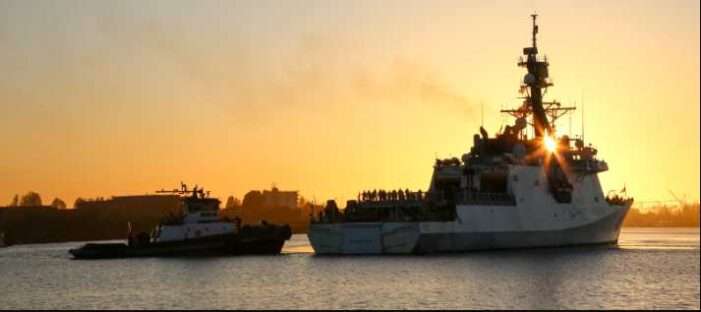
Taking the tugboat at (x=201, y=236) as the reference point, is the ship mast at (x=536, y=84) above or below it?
above

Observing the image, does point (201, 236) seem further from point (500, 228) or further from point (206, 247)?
point (500, 228)

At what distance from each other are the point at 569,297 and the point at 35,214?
521 ft

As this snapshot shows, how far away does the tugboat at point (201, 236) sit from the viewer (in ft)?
239

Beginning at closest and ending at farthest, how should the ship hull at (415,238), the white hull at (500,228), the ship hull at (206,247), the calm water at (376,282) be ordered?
the calm water at (376,282) → the ship hull at (415,238) → the white hull at (500,228) → the ship hull at (206,247)

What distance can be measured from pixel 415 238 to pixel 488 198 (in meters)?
7.08

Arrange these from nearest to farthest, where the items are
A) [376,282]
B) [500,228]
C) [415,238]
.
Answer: [376,282]
[415,238]
[500,228]

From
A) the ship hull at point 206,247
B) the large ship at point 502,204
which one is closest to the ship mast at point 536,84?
the large ship at point 502,204

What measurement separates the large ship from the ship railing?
3.4 inches

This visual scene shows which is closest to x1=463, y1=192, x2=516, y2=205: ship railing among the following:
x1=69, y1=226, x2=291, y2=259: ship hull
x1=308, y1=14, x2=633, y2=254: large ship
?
x1=308, y1=14, x2=633, y2=254: large ship

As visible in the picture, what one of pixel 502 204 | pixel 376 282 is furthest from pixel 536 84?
pixel 376 282

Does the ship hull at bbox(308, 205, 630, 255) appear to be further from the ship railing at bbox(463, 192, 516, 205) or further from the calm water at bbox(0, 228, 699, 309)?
the ship railing at bbox(463, 192, 516, 205)

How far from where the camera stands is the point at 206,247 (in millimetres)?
72625

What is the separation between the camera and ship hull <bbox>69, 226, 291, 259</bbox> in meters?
72.6

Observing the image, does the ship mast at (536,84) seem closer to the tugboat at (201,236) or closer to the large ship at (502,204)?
the large ship at (502,204)
